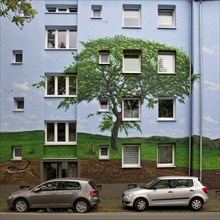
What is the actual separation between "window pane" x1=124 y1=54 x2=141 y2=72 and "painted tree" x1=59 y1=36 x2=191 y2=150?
1.12 feet

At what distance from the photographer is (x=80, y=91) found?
18266 millimetres

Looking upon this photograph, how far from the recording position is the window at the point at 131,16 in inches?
757

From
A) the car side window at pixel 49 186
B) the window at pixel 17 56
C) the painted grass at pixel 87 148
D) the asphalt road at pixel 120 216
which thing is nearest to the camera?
the asphalt road at pixel 120 216

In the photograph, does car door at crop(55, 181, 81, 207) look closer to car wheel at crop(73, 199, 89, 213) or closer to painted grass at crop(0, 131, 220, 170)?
car wheel at crop(73, 199, 89, 213)

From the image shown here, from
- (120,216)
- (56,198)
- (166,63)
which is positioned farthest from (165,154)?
(56,198)

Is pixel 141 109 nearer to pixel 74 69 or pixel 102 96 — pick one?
pixel 102 96

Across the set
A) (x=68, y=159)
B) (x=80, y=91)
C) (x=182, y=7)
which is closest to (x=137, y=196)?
(x=68, y=159)

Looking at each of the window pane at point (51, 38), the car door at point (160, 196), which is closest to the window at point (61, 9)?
the window pane at point (51, 38)

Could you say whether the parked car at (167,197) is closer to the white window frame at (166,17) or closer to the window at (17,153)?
the window at (17,153)

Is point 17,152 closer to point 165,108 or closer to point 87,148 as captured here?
point 87,148

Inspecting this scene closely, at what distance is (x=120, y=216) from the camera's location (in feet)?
40.2

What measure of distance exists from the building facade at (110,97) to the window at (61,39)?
1.09 feet

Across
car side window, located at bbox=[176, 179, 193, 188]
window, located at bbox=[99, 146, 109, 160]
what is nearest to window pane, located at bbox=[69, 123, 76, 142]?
window, located at bbox=[99, 146, 109, 160]

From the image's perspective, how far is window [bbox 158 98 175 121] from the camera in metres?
18.9
